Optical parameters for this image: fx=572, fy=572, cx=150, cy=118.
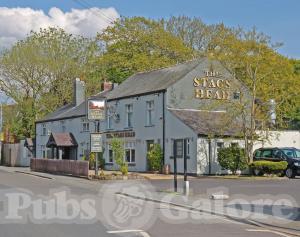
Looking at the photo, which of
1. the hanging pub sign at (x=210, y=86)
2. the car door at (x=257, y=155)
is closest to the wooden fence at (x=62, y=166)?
the hanging pub sign at (x=210, y=86)

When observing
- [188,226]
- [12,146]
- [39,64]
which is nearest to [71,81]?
[39,64]

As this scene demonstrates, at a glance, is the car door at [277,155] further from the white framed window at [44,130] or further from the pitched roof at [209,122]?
the white framed window at [44,130]

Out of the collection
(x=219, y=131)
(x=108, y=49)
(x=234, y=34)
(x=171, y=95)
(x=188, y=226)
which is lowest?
(x=188, y=226)

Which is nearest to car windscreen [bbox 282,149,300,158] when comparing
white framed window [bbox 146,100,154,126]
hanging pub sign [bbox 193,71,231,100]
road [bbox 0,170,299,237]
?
hanging pub sign [bbox 193,71,231,100]

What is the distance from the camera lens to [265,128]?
38.5 m

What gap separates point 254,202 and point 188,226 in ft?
20.8

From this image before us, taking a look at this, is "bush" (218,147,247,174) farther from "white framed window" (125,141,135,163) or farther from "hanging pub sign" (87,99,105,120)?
"white framed window" (125,141,135,163)

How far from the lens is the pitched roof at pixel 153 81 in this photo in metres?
42.7

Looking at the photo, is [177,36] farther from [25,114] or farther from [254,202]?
[254,202]

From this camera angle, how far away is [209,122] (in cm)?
4022

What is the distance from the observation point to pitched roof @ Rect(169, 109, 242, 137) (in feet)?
125

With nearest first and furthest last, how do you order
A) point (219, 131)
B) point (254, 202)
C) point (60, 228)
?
point (60, 228), point (254, 202), point (219, 131)

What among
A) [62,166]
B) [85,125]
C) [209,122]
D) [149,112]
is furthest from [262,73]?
[85,125]

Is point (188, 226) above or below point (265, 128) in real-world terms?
below
